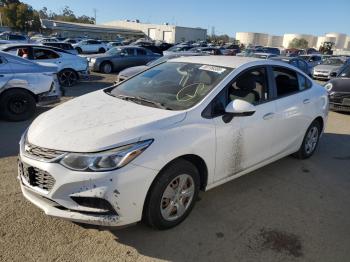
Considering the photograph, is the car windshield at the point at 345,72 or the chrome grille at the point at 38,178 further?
the car windshield at the point at 345,72

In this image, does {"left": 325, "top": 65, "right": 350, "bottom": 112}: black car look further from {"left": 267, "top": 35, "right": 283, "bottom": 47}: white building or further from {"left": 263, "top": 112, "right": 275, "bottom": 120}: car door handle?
{"left": 267, "top": 35, "right": 283, "bottom": 47}: white building

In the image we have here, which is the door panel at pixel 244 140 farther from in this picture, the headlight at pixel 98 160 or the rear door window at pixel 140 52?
the rear door window at pixel 140 52


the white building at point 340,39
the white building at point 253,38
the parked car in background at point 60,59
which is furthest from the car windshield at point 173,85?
the white building at point 340,39

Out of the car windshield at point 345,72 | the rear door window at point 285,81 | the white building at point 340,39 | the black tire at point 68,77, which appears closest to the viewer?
the rear door window at point 285,81

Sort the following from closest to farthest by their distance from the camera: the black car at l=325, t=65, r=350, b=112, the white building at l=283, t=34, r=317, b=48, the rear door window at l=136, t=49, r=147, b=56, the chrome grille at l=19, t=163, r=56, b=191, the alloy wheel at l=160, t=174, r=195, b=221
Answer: the chrome grille at l=19, t=163, r=56, b=191, the alloy wheel at l=160, t=174, r=195, b=221, the black car at l=325, t=65, r=350, b=112, the rear door window at l=136, t=49, r=147, b=56, the white building at l=283, t=34, r=317, b=48

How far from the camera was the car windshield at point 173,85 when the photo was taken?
366 centimetres

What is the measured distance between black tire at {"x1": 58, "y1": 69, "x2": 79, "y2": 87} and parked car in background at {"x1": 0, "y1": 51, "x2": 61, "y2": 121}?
498cm

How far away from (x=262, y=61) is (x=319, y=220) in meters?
2.03

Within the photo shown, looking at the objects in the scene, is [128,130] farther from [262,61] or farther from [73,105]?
[262,61]

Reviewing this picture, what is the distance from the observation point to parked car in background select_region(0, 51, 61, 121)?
23.3ft

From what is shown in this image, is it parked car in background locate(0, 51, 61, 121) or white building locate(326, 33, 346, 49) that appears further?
white building locate(326, 33, 346, 49)

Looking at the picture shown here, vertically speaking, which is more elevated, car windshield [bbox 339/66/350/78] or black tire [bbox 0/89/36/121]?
car windshield [bbox 339/66/350/78]

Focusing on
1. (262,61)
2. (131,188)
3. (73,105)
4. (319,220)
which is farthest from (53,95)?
(319,220)

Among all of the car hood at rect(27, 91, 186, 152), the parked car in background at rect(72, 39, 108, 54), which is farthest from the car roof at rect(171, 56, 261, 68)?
the parked car in background at rect(72, 39, 108, 54)
